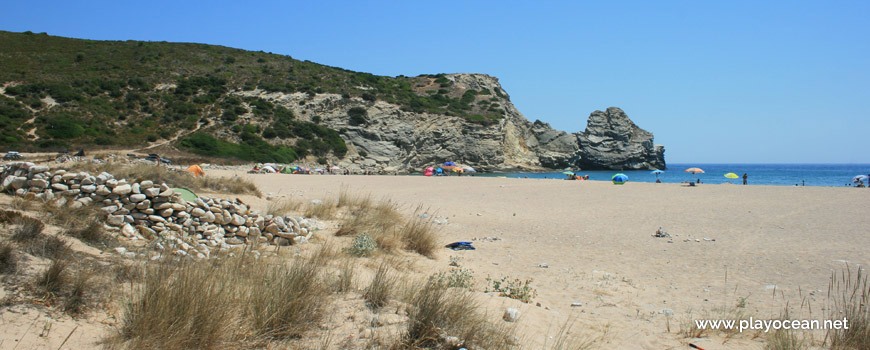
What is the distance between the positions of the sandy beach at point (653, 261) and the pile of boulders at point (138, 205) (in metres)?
3.01

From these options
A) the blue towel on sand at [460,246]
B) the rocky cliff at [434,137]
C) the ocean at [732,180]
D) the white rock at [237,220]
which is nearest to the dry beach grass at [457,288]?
the blue towel on sand at [460,246]

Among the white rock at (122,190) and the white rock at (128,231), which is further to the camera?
the white rock at (122,190)

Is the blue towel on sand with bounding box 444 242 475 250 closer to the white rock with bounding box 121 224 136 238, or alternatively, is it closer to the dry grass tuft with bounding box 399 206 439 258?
the dry grass tuft with bounding box 399 206 439 258

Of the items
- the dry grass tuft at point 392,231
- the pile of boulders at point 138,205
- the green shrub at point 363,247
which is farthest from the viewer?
the dry grass tuft at point 392,231

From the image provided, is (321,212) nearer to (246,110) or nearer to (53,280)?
(53,280)

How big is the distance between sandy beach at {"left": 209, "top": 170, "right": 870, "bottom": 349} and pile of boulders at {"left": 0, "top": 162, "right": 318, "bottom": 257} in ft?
9.89

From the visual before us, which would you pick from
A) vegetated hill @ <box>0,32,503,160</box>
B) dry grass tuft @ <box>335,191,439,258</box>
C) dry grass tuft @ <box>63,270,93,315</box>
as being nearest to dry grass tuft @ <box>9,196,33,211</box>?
dry grass tuft @ <box>63,270,93,315</box>

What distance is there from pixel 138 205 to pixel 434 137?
54.3 metres

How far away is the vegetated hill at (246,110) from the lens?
39.2 m

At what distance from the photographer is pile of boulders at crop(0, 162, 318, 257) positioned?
19.3ft

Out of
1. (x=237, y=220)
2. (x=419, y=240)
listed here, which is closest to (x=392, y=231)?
(x=419, y=240)

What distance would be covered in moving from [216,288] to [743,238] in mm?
10438

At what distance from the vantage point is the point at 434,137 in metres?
60.0

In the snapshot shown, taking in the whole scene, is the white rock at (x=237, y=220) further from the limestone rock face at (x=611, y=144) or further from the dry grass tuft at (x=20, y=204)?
the limestone rock face at (x=611, y=144)
